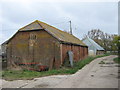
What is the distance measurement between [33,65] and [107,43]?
56922 millimetres

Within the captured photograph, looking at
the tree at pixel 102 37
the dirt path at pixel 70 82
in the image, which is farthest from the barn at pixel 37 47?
the tree at pixel 102 37

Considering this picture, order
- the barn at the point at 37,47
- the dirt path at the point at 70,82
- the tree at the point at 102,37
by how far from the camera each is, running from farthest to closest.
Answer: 1. the tree at the point at 102,37
2. the barn at the point at 37,47
3. the dirt path at the point at 70,82

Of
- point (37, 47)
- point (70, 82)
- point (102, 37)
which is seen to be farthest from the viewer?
point (102, 37)

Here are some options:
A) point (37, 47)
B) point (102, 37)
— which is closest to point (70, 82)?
point (37, 47)

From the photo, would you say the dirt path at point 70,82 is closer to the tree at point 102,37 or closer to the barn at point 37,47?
the barn at point 37,47

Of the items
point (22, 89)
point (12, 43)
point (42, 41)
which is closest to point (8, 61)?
point (12, 43)

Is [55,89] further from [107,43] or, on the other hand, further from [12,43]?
[107,43]

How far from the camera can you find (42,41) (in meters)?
17.0

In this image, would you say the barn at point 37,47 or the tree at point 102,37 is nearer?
the barn at point 37,47

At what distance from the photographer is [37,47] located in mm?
17203

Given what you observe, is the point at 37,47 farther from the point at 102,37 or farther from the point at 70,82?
the point at 102,37

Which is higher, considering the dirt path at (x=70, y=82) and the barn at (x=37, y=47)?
the barn at (x=37, y=47)

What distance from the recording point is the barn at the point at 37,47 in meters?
16.0

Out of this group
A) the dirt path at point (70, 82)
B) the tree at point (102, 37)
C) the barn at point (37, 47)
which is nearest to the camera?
the dirt path at point (70, 82)
